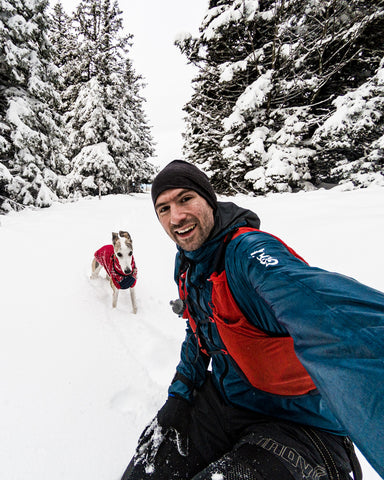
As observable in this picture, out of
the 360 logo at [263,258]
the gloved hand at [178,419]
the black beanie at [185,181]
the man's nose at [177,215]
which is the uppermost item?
the black beanie at [185,181]

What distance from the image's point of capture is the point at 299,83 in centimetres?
947

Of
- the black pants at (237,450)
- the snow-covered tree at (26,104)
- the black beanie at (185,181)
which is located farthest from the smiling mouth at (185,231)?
the snow-covered tree at (26,104)

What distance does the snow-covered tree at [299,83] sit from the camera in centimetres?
787

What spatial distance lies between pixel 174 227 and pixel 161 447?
1.52 metres

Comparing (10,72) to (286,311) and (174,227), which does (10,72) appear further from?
(286,311)

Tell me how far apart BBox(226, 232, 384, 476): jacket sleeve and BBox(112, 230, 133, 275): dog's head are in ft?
10.6

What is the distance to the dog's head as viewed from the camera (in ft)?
12.5

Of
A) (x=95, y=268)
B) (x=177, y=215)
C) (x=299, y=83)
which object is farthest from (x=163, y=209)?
(x=299, y=83)

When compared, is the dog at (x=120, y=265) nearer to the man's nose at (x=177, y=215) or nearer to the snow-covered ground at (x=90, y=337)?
the snow-covered ground at (x=90, y=337)

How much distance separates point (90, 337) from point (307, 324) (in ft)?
9.73

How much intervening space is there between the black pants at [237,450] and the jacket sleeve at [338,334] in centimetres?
72

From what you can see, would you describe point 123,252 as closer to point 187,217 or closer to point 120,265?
point 120,265

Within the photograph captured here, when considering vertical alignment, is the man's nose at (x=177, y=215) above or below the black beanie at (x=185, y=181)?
below

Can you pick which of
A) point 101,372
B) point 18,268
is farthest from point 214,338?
point 18,268
